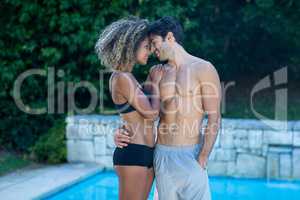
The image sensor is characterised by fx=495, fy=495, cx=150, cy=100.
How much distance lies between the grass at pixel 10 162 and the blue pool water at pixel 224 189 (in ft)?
3.62

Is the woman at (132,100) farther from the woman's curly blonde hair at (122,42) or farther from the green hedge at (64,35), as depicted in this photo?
the green hedge at (64,35)

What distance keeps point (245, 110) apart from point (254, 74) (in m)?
1.76

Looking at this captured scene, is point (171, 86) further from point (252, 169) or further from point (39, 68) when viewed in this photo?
point (39, 68)

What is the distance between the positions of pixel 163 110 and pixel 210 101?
34 cm

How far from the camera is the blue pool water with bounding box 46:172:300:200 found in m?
6.06

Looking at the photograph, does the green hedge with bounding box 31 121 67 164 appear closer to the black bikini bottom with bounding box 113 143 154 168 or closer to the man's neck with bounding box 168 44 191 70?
the black bikini bottom with bounding box 113 143 154 168

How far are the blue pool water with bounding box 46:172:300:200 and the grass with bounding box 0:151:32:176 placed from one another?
1102mm

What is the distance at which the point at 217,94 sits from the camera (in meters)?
3.11

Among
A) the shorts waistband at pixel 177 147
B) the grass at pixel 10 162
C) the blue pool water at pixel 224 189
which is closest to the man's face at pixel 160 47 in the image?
the shorts waistband at pixel 177 147

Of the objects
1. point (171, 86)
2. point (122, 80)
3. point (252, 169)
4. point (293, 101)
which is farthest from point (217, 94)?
point (293, 101)

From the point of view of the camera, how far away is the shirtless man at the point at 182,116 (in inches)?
121

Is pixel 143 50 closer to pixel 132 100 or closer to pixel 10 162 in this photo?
pixel 132 100

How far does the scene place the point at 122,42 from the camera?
123 inches

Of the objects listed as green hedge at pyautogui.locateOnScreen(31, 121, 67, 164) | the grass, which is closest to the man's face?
the grass
